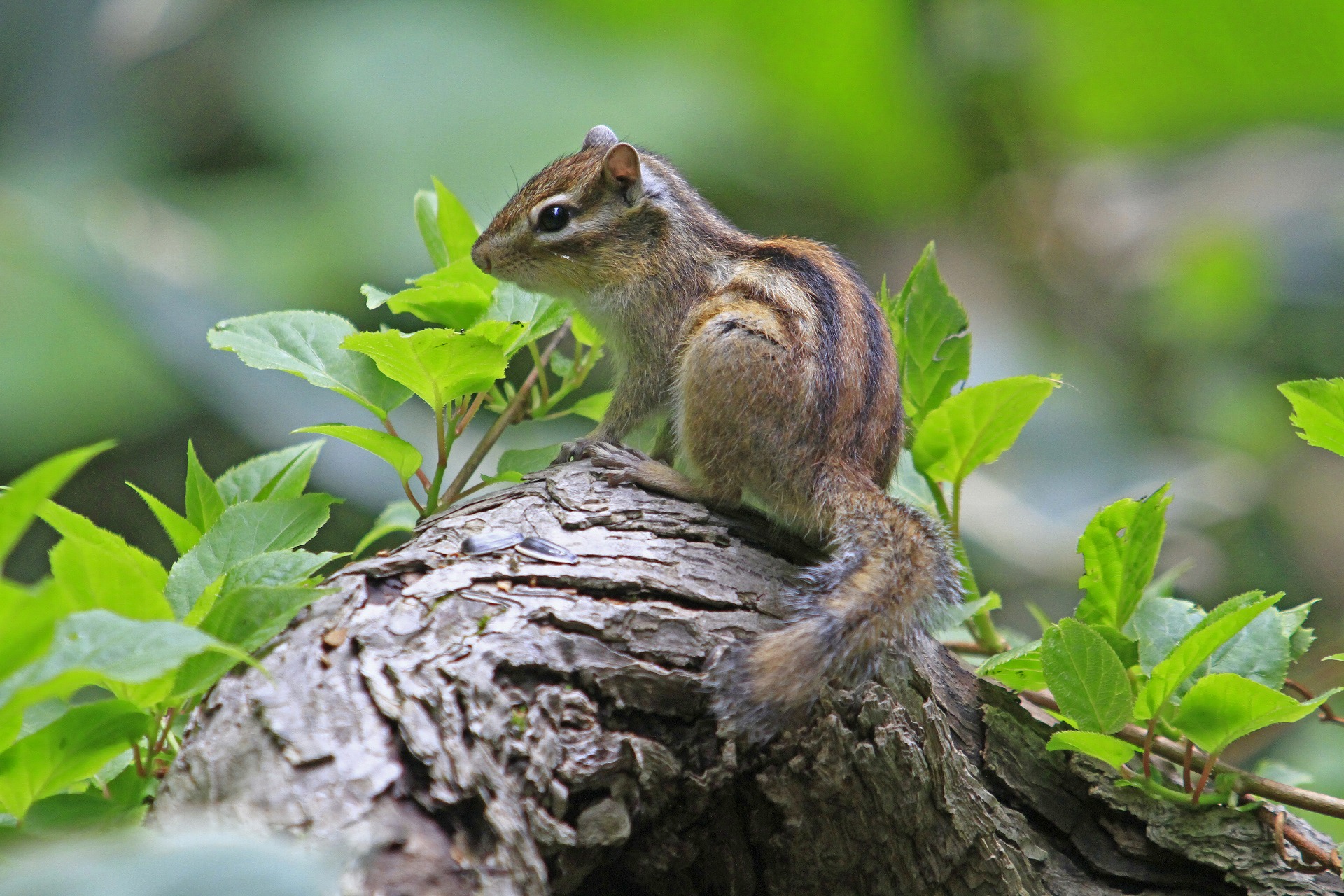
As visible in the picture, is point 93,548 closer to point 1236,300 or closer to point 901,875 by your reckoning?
point 901,875

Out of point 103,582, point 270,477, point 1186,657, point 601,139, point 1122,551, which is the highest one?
point 601,139

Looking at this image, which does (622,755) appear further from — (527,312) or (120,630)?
(527,312)

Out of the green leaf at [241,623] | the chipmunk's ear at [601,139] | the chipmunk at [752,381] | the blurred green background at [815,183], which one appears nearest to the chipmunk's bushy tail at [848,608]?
Result: the chipmunk at [752,381]

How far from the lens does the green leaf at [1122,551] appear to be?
112 centimetres

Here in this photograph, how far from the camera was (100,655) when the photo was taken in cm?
61

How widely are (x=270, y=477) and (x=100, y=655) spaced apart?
0.52 metres

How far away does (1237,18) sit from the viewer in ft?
10.3

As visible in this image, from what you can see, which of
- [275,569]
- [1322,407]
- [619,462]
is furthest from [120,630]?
[1322,407]

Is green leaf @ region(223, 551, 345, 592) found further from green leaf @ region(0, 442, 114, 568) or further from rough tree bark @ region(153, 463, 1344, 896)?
green leaf @ region(0, 442, 114, 568)

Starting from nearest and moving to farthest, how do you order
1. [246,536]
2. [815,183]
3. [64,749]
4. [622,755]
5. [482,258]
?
1. [64,749]
2. [622,755]
3. [246,536]
4. [482,258]
5. [815,183]

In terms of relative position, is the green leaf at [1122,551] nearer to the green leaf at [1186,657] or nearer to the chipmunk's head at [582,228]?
the green leaf at [1186,657]

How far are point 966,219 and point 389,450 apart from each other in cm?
312

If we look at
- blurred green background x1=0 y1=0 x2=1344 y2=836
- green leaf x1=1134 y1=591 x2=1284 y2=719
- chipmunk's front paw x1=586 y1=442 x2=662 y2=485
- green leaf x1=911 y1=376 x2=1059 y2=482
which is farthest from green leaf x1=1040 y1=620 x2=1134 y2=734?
blurred green background x1=0 y1=0 x2=1344 y2=836

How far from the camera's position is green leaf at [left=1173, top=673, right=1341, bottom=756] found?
949 mm
